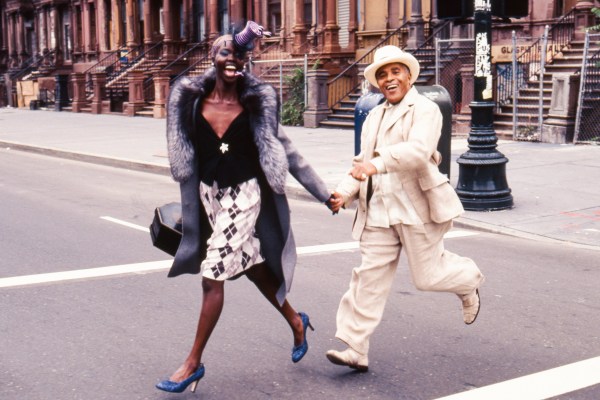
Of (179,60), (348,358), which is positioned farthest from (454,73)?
(348,358)

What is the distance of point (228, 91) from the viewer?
4555 millimetres

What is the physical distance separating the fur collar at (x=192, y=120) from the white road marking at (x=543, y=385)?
1.51 metres

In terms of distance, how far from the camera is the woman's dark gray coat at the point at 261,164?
4551 millimetres

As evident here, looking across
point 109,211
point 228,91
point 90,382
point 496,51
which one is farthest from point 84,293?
point 496,51

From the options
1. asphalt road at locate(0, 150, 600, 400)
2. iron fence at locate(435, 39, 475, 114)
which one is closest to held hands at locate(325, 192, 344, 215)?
asphalt road at locate(0, 150, 600, 400)

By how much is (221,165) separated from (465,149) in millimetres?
12493

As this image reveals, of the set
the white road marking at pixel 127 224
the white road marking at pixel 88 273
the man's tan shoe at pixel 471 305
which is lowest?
the white road marking at pixel 127 224

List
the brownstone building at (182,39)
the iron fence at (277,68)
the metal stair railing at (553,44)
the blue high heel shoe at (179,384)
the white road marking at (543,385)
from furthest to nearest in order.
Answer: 1. the iron fence at (277,68)
2. the brownstone building at (182,39)
3. the metal stair railing at (553,44)
4. the white road marking at (543,385)
5. the blue high heel shoe at (179,384)

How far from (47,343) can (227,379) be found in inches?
52.9

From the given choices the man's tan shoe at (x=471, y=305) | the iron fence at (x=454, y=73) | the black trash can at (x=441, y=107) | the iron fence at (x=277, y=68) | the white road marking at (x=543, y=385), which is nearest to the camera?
the white road marking at (x=543, y=385)

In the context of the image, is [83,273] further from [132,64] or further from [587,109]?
[132,64]

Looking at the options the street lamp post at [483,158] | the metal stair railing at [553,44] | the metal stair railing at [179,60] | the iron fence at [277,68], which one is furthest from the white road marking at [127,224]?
the metal stair railing at [179,60]

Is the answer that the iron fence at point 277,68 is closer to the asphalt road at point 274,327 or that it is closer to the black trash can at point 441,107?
the black trash can at point 441,107

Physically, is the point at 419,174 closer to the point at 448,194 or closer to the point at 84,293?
the point at 448,194
